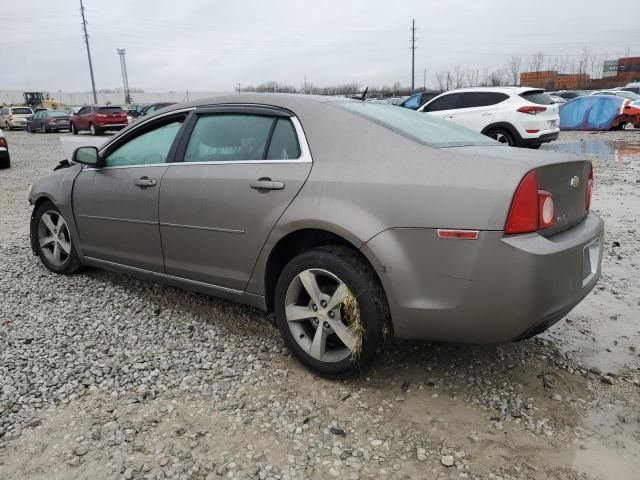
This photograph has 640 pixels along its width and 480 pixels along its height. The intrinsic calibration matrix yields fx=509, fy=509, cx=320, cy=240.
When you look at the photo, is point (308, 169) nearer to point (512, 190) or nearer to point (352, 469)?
point (512, 190)

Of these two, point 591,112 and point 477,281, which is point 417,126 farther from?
point 591,112

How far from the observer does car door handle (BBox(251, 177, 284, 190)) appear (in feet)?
9.25

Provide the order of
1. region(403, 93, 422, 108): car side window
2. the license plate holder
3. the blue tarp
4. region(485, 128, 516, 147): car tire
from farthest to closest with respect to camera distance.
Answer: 1. the blue tarp
2. region(403, 93, 422, 108): car side window
3. region(485, 128, 516, 147): car tire
4. the license plate holder

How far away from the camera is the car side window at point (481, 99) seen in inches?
463

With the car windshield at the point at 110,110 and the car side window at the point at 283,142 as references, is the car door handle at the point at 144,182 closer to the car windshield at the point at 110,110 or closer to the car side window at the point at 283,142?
the car side window at the point at 283,142

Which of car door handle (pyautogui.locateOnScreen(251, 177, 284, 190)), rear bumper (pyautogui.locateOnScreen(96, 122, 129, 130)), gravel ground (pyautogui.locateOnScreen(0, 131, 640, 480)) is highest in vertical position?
car door handle (pyautogui.locateOnScreen(251, 177, 284, 190))

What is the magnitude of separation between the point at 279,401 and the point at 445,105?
11311mm

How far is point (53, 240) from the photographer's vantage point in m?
4.59

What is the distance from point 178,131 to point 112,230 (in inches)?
37.7

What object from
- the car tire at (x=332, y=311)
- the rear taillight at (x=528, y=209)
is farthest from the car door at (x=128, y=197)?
the rear taillight at (x=528, y=209)

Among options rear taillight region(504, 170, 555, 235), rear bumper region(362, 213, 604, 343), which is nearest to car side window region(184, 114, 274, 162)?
rear bumper region(362, 213, 604, 343)

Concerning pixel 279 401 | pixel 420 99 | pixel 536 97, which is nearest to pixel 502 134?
pixel 536 97

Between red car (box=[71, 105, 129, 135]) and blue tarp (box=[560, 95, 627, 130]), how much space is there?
19764 mm

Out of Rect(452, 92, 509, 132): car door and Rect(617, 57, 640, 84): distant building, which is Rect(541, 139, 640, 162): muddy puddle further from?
Rect(617, 57, 640, 84): distant building
